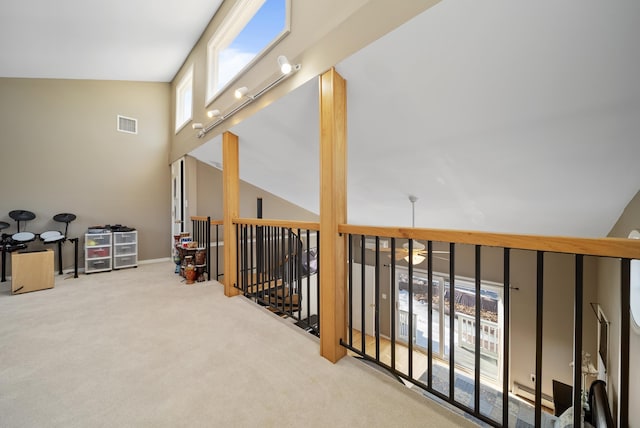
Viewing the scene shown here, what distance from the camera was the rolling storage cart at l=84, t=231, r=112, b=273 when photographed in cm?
417

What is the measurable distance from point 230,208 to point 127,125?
331 centimetres

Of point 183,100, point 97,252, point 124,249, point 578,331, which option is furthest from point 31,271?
point 578,331

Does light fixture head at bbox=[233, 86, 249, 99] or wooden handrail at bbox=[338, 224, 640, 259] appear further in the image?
light fixture head at bbox=[233, 86, 249, 99]

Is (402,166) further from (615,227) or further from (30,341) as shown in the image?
(30,341)

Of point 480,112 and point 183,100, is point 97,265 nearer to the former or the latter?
point 183,100

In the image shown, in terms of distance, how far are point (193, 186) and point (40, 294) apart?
2353 millimetres

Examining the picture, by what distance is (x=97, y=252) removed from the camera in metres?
4.24

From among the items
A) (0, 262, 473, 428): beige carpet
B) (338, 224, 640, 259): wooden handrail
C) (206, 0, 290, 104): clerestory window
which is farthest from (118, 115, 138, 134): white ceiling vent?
(338, 224, 640, 259): wooden handrail

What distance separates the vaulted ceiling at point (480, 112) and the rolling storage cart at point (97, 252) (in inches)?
91.2

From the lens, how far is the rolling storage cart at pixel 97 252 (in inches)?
164

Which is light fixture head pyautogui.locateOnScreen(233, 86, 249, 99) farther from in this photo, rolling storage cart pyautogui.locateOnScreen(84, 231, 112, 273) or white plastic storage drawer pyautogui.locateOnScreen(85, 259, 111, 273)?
white plastic storage drawer pyautogui.locateOnScreen(85, 259, 111, 273)

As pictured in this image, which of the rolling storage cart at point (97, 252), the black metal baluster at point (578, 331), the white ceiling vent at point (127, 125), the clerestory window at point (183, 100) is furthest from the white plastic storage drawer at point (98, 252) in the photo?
the black metal baluster at point (578, 331)

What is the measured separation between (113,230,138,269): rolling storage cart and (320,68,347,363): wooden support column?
422 cm

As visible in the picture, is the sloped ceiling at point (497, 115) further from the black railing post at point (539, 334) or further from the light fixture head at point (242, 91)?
the black railing post at point (539, 334)
